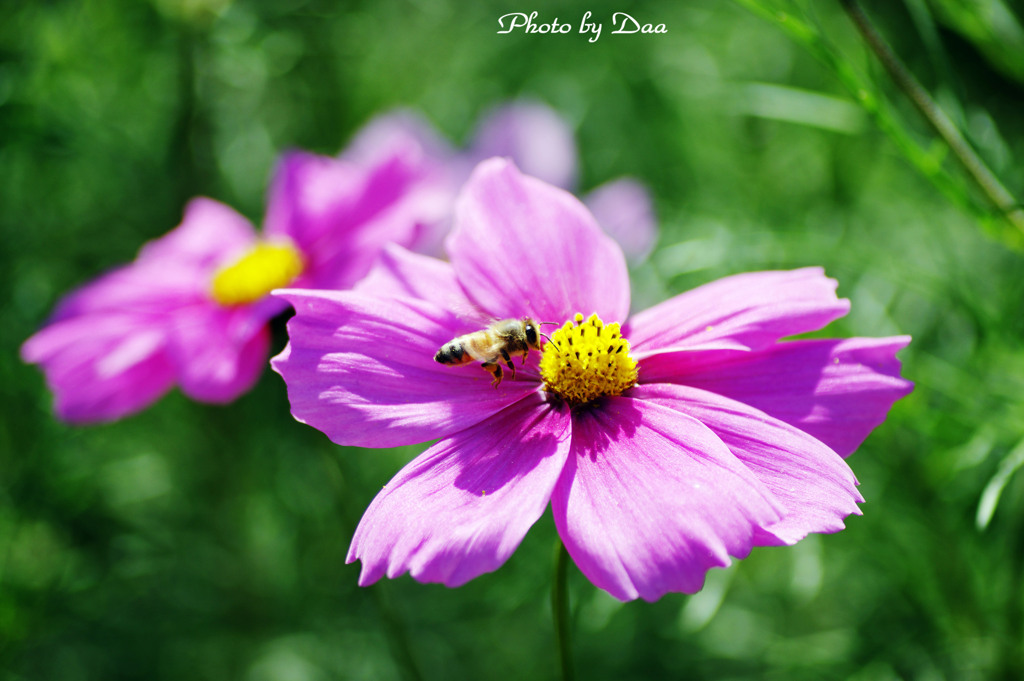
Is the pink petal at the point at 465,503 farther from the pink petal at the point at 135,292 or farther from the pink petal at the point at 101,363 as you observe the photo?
the pink petal at the point at 135,292

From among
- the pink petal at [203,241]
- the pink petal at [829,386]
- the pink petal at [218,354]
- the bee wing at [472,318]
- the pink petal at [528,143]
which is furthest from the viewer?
the pink petal at [528,143]

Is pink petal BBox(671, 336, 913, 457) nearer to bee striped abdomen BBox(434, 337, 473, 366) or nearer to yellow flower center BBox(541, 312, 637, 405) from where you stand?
yellow flower center BBox(541, 312, 637, 405)

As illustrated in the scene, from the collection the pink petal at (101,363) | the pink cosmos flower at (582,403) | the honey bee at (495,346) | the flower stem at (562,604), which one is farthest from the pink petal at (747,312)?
the pink petal at (101,363)

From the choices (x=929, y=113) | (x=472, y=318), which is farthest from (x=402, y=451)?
(x=929, y=113)

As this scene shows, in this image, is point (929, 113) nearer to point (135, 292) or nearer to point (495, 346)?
point (495, 346)

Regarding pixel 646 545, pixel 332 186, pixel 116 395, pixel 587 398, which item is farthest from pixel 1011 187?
pixel 116 395

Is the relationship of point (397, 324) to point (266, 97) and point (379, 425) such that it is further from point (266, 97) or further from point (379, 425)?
point (266, 97)

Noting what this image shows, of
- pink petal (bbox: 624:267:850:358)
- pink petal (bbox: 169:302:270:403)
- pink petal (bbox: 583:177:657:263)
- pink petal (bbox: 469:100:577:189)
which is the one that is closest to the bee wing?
pink petal (bbox: 624:267:850:358)
